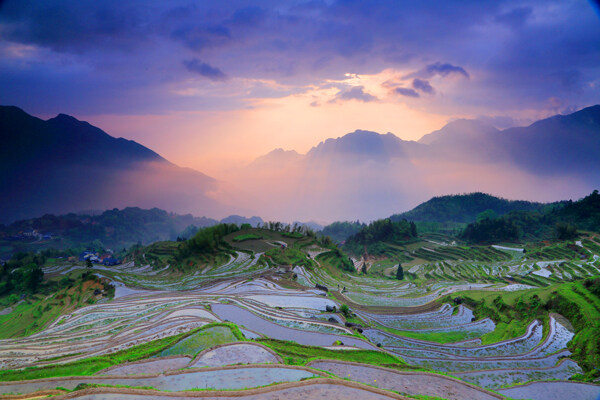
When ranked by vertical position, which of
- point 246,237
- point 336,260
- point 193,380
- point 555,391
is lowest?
point 336,260

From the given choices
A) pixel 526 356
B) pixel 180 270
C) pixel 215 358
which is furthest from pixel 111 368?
pixel 180 270

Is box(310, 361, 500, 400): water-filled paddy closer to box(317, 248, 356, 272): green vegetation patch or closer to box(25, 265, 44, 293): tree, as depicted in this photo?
box(317, 248, 356, 272): green vegetation patch

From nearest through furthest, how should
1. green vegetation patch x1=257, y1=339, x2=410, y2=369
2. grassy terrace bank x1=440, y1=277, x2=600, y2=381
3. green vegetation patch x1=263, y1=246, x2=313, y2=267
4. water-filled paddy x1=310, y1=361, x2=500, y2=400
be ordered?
water-filled paddy x1=310, y1=361, x2=500, y2=400 → green vegetation patch x1=257, y1=339, x2=410, y2=369 → grassy terrace bank x1=440, y1=277, x2=600, y2=381 → green vegetation patch x1=263, y1=246, x2=313, y2=267

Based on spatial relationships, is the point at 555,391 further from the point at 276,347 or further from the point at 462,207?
the point at 462,207

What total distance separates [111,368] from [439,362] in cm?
1492

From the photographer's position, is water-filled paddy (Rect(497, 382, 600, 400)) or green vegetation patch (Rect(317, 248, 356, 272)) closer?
water-filled paddy (Rect(497, 382, 600, 400))

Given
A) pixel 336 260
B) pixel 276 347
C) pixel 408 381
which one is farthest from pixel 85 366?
pixel 336 260

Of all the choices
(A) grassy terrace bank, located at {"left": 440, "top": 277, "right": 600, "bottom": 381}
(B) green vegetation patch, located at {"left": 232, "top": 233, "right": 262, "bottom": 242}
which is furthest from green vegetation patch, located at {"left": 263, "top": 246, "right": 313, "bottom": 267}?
(A) grassy terrace bank, located at {"left": 440, "top": 277, "right": 600, "bottom": 381}

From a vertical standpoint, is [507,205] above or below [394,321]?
above

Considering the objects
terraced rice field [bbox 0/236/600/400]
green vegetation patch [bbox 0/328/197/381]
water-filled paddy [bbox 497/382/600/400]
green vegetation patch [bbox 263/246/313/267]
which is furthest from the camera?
green vegetation patch [bbox 263/246/313/267]

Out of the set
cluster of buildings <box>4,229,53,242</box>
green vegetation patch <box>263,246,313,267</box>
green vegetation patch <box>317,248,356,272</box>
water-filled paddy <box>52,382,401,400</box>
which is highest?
water-filled paddy <box>52,382,401,400</box>

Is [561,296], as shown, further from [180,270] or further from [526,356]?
[180,270]

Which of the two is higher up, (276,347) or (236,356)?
(236,356)

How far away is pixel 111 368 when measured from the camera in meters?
10.6
